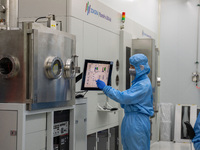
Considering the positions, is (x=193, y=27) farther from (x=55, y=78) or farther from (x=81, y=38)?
(x=55, y=78)

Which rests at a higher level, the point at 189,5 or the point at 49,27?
the point at 189,5

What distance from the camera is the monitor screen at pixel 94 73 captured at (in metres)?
3.44

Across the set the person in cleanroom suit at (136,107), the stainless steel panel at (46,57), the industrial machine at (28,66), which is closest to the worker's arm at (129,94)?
the person in cleanroom suit at (136,107)

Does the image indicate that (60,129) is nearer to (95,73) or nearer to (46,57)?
(46,57)

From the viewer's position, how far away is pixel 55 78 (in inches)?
110

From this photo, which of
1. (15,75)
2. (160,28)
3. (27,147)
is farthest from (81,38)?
(160,28)

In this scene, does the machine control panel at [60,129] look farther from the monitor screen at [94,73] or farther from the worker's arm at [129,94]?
the worker's arm at [129,94]

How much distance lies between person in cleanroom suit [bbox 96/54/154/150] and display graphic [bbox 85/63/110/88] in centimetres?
8

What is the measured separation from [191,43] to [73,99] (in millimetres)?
5103

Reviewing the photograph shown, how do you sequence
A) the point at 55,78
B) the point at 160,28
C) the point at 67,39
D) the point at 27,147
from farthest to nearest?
the point at 160,28
the point at 67,39
the point at 55,78
the point at 27,147

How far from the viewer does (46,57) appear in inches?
106

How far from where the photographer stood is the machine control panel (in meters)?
2.95

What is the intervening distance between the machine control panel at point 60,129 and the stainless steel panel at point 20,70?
0.53m

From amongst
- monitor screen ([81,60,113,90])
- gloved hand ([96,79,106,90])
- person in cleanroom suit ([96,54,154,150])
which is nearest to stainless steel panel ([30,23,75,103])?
monitor screen ([81,60,113,90])
